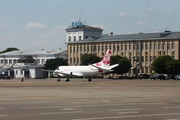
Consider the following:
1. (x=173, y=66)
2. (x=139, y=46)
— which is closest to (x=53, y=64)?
(x=139, y=46)

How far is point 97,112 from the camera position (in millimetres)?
24891

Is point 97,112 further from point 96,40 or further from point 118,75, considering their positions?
point 96,40

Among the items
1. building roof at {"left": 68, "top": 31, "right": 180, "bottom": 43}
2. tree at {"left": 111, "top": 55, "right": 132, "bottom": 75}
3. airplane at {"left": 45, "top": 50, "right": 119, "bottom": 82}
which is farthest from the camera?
building roof at {"left": 68, "top": 31, "right": 180, "bottom": 43}

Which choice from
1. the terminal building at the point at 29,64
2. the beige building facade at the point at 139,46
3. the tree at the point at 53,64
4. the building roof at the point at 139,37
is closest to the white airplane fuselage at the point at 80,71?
the beige building facade at the point at 139,46

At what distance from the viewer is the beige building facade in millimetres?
154250

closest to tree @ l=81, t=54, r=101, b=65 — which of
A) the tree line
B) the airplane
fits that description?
the tree line

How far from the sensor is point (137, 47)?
533ft

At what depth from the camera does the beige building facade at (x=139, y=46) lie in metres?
154

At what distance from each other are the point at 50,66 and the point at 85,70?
56.9m

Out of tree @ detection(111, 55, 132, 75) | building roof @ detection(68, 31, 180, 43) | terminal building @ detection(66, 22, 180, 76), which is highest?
building roof @ detection(68, 31, 180, 43)

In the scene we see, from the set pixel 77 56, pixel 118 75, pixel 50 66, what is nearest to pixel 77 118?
pixel 118 75

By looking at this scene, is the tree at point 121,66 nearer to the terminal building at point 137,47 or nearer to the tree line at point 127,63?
the tree line at point 127,63

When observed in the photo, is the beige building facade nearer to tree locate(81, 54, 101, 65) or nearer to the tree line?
the tree line

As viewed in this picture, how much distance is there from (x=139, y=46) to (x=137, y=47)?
1401mm
